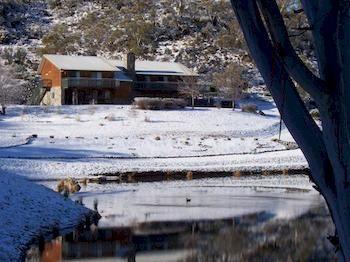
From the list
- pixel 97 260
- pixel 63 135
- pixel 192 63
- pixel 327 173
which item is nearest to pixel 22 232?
pixel 97 260

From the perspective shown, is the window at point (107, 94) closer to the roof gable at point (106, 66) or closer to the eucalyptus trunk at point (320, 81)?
the roof gable at point (106, 66)

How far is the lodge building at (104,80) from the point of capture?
243 ft

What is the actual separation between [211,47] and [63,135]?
49443 mm

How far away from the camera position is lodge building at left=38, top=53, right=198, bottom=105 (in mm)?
74125

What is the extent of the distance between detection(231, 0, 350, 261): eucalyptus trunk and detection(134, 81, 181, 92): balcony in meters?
73.8

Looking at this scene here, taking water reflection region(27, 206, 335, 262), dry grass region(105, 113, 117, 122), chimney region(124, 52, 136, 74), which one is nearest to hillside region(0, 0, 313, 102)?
chimney region(124, 52, 136, 74)

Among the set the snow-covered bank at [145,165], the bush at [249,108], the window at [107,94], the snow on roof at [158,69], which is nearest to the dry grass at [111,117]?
the bush at [249,108]

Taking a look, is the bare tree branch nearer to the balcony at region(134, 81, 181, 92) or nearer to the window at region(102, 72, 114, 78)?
the window at region(102, 72, 114, 78)

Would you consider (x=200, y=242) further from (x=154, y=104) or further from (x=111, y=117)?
(x=154, y=104)

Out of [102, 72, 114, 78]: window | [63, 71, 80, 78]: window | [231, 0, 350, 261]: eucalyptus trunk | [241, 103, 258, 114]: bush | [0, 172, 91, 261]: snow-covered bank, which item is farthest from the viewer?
[102, 72, 114, 78]: window

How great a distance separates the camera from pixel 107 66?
76.4 m

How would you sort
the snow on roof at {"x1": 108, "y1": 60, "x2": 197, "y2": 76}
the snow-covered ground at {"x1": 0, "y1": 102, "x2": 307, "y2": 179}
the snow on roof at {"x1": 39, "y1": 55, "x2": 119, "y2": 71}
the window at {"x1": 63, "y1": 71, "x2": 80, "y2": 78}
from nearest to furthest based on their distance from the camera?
the snow-covered ground at {"x1": 0, "y1": 102, "x2": 307, "y2": 179}, the window at {"x1": 63, "y1": 71, "x2": 80, "y2": 78}, the snow on roof at {"x1": 39, "y1": 55, "x2": 119, "y2": 71}, the snow on roof at {"x1": 108, "y1": 60, "x2": 197, "y2": 76}

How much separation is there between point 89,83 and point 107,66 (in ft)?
11.0

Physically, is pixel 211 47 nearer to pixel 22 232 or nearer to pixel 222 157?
pixel 222 157
